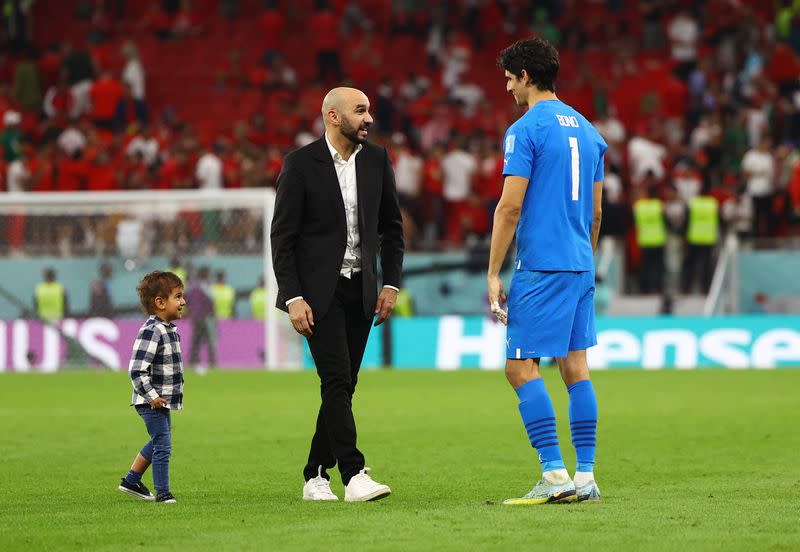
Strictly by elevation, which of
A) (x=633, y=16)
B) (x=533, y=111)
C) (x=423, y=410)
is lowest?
(x=423, y=410)

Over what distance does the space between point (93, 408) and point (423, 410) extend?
3413 millimetres

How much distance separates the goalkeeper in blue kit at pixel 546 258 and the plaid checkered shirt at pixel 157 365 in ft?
5.66

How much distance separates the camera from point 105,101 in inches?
1080

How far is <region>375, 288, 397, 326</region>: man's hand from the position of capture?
759 cm

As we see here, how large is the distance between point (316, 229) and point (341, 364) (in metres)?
0.70

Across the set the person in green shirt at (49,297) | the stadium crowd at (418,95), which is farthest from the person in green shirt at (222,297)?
the stadium crowd at (418,95)

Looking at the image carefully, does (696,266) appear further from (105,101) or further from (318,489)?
(318,489)

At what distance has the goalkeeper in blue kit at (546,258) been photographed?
23.2 ft

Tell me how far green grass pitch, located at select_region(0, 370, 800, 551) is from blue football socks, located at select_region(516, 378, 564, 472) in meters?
0.27

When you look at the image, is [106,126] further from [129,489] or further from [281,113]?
[129,489]

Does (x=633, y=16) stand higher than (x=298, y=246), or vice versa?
(x=633, y=16)

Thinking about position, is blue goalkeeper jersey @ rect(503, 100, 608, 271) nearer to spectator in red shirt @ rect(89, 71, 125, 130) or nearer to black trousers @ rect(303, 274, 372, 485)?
black trousers @ rect(303, 274, 372, 485)

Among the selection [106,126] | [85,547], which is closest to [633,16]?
[106,126]

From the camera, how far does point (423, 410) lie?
1416 cm
